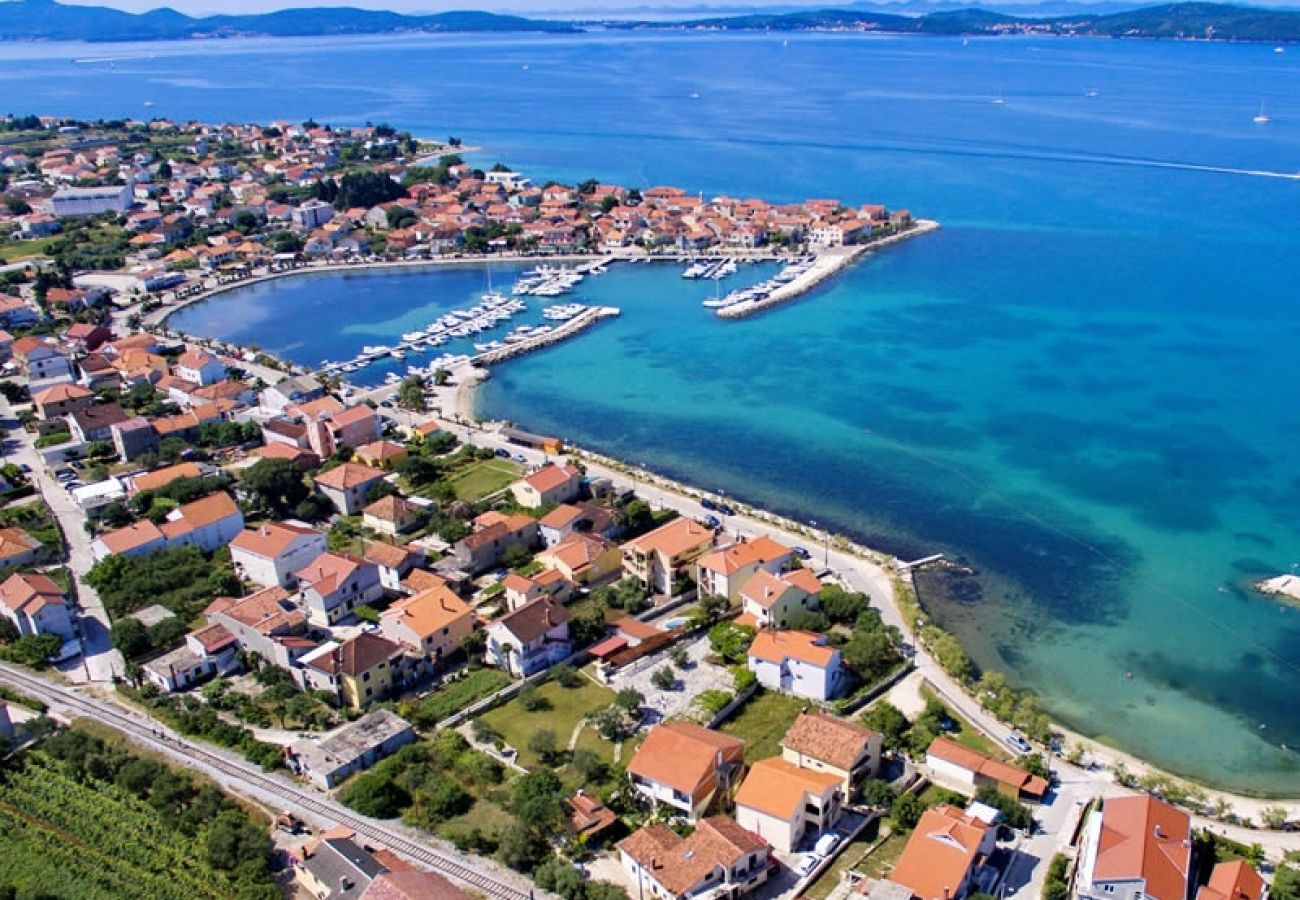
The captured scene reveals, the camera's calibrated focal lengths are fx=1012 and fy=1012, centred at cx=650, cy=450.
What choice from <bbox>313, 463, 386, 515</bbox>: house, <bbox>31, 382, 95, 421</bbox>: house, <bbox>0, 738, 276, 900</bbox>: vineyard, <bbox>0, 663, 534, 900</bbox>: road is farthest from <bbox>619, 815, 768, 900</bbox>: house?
<bbox>31, 382, 95, 421</bbox>: house

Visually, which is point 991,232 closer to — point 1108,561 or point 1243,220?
point 1243,220

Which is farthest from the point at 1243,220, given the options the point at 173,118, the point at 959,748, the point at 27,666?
the point at 173,118

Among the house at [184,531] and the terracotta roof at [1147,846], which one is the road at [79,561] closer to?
the house at [184,531]

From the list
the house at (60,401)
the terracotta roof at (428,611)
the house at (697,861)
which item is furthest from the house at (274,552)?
the house at (60,401)

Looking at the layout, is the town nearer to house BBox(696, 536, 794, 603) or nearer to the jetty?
house BBox(696, 536, 794, 603)

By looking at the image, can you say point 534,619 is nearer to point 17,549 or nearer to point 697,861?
point 697,861

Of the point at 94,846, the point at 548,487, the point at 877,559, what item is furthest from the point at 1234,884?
the point at 548,487
